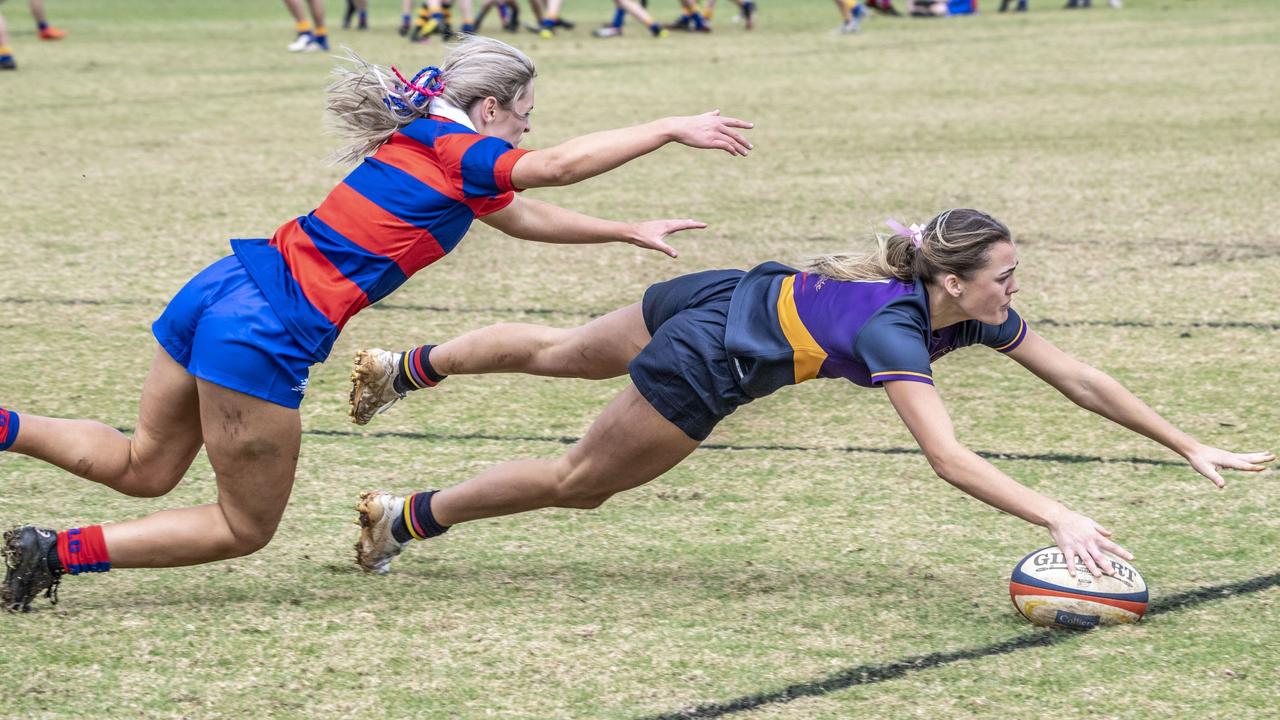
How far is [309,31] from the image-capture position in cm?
1891

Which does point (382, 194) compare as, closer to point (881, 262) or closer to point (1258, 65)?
point (881, 262)

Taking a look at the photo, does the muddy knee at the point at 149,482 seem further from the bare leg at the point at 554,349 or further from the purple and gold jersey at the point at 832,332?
the purple and gold jersey at the point at 832,332

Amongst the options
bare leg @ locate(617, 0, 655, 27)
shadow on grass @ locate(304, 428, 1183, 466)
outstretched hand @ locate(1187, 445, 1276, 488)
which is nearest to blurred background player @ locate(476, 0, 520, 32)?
bare leg @ locate(617, 0, 655, 27)

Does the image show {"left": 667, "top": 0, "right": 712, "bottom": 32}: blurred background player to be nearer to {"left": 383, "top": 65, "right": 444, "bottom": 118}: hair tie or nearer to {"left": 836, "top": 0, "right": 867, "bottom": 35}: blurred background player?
{"left": 836, "top": 0, "right": 867, "bottom": 35}: blurred background player

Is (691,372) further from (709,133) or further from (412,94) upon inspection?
(412,94)

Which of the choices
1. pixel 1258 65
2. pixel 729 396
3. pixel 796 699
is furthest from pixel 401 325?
pixel 1258 65

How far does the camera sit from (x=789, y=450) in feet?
18.6

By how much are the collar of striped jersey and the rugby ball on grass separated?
194cm

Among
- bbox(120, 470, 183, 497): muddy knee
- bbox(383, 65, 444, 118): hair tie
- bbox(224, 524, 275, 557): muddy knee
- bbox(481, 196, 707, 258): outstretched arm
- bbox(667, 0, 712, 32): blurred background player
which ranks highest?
bbox(383, 65, 444, 118): hair tie

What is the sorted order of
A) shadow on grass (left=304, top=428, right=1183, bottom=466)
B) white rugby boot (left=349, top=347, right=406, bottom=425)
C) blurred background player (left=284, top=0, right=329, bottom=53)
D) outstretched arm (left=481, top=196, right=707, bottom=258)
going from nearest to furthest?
outstretched arm (left=481, top=196, right=707, bottom=258) < white rugby boot (left=349, top=347, right=406, bottom=425) < shadow on grass (left=304, top=428, right=1183, bottom=466) < blurred background player (left=284, top=0, right=329, bottom=53)

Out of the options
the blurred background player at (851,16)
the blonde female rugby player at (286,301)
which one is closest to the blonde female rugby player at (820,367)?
the blonde female rugby player at (286,301)

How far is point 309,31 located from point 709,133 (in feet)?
51.7

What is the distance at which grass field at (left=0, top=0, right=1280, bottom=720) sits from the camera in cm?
383

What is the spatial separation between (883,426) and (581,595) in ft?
6.40
